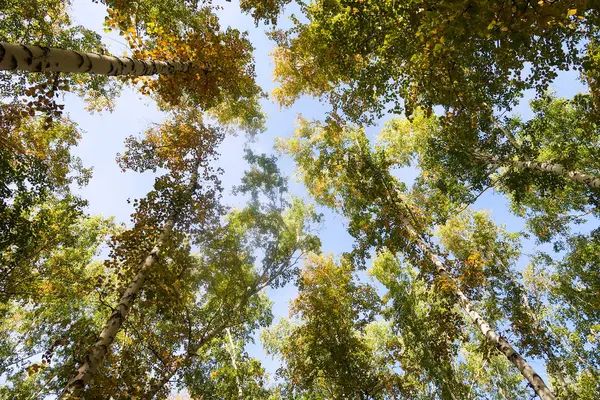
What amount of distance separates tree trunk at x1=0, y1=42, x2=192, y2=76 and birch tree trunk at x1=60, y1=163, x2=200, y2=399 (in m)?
4.80

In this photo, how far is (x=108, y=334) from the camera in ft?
19.3

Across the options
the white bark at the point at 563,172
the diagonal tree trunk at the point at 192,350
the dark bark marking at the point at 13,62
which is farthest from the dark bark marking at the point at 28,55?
the white bark at the point at 563,172

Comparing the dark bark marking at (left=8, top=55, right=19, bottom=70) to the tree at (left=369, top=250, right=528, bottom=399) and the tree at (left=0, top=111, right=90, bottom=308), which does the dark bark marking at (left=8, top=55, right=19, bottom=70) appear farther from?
the tree at (left=369, top=250, right=528, bottom=399)

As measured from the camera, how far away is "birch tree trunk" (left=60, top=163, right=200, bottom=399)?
16.5 ft

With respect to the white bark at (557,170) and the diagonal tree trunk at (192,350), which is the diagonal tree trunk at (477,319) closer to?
the white bark at (557,170)

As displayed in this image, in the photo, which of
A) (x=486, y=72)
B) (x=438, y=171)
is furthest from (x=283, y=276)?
(x=486, y=72)

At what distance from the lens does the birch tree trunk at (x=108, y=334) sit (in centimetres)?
502

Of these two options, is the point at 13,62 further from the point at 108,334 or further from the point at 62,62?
the point at 108,334

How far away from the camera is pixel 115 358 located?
7500 millimetres

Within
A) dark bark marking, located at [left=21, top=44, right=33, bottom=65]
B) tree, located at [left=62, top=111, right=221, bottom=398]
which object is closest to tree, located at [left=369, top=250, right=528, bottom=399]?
tree, located at [left=62, top=111, right=221, bottom=398]

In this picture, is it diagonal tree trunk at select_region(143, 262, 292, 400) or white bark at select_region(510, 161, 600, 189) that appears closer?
diagonal tree trunk at select_region(143, 262, 292, 400)

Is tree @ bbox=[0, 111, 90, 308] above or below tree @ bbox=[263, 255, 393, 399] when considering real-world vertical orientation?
above

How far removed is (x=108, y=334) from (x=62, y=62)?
503cm

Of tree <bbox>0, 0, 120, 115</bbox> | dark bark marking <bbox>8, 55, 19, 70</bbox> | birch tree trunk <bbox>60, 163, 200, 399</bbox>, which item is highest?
tree <bbox>0, 0, 120, 115</bbox>
